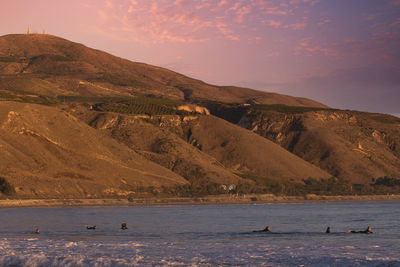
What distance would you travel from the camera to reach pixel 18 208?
351 feet

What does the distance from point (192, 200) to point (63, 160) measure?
1233 inches

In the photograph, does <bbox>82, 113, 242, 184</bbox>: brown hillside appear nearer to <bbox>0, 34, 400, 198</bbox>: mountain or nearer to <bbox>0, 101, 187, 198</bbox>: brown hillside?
<bbox>0, 34, 400, 198</bbox>: mountain

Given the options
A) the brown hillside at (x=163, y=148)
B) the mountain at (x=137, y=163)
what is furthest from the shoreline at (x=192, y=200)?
the brown hillside at (x=163, y=148)

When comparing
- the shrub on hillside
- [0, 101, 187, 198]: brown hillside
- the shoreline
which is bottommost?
the shoreline

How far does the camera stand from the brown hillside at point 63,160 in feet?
406

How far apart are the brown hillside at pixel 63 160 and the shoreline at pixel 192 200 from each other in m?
4.07

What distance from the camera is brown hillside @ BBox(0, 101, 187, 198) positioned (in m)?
124

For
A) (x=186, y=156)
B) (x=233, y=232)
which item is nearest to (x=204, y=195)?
(x=186, y=156)

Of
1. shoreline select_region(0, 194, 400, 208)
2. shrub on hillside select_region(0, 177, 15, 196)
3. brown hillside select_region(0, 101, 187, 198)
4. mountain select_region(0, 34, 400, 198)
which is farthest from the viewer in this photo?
mountain select_region(0, 34, 400, 198)

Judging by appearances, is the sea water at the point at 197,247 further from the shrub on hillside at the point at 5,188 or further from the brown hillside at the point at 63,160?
the brown hillside at the point at 63,160

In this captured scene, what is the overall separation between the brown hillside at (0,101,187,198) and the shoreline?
13.4ft

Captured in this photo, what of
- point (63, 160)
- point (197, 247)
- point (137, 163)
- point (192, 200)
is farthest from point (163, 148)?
point (197, 247)

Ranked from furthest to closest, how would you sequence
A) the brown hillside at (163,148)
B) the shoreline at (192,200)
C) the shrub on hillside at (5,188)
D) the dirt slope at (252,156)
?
1. the dirt slope at (252,156)
2. the brown hillside at (163,148)
3. the shrub on hillside at (5,188)
4. the shoreline at (192,200)

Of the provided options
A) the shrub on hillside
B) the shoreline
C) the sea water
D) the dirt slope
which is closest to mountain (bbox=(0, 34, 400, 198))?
the shrub on hillside
